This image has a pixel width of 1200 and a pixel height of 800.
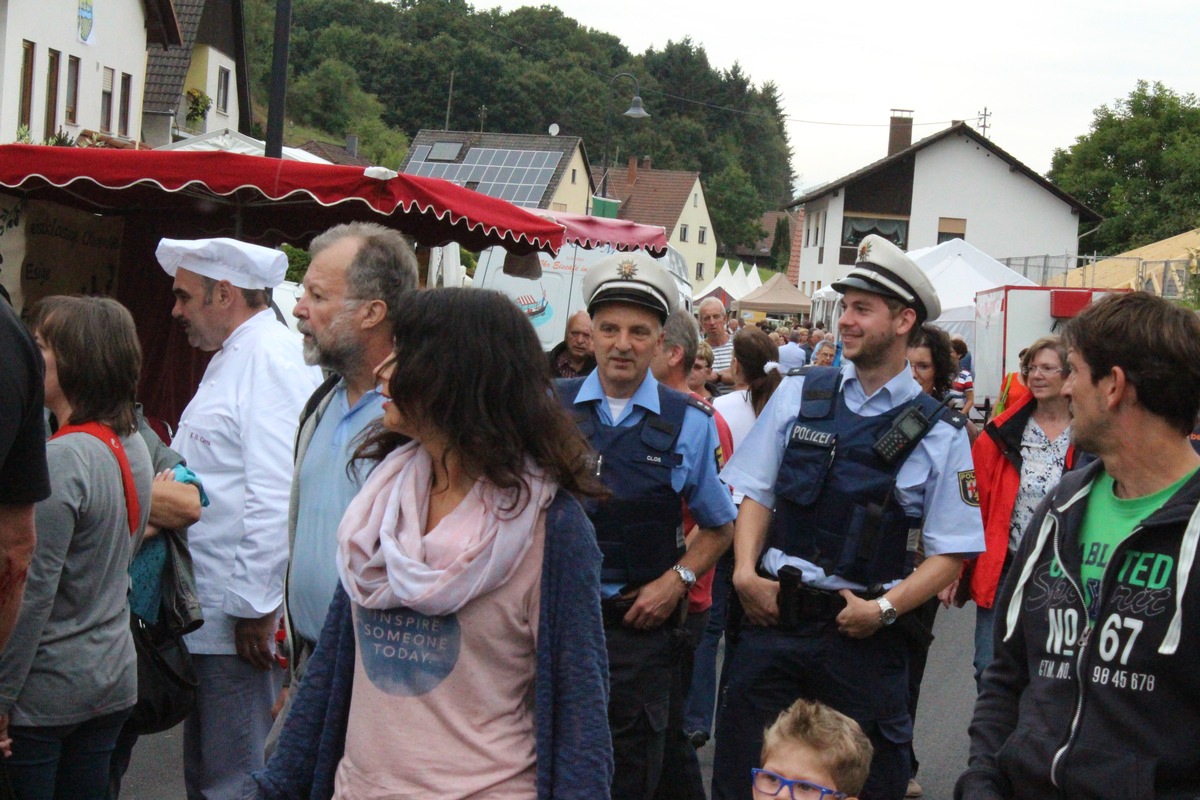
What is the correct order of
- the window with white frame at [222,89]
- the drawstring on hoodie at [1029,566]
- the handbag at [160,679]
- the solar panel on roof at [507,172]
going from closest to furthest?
the drawstring on hoodie at [1029,566]
the handbag at [160,679]
the window with white frame at [222,89]
the solar panel on roof at [507,172]

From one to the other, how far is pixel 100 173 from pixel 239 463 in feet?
12.1

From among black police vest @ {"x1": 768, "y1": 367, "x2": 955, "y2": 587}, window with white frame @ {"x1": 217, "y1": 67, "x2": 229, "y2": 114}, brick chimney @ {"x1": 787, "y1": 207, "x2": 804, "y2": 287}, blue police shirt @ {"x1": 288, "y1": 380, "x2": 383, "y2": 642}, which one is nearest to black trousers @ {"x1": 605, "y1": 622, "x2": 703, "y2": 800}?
black police vest @ {"x1": 768, "y1": 367, "x2": 955, "y2": 587}

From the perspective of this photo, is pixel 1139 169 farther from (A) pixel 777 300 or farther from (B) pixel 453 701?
(B) pixel 453 701

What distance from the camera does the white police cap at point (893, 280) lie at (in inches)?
168

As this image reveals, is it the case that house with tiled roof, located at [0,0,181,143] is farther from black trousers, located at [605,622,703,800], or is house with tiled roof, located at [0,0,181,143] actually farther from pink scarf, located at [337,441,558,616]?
pink scarf, located at [337,441,558,616]

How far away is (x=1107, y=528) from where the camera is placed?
8.92 feet

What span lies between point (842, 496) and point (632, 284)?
1.03 metres

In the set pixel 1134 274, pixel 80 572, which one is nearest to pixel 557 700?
pixel 80 572

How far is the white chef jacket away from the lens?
13.6ft

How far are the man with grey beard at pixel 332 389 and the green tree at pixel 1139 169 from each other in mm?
52200

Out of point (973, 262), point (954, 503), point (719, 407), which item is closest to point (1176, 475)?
point (954, 503)

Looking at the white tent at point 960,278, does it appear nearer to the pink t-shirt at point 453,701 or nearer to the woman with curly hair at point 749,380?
the woman with curly hair at point 749,380

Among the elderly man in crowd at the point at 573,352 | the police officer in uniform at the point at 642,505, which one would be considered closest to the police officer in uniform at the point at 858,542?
the police officer in uniform at the point at 642,505

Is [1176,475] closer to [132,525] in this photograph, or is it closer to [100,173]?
[132,525]
